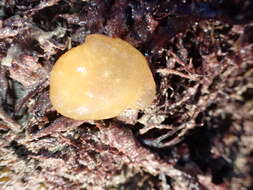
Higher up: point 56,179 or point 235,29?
point 235,29

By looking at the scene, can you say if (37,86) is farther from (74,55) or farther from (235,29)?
(235,29)

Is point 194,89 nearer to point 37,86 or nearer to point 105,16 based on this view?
point 105,16

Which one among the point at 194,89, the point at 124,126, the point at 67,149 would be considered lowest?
the point at 67,149

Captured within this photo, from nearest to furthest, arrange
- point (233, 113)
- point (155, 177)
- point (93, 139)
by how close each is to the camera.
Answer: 1. point (93, 139)
2. point (155, 177)
3. point (233, 113)

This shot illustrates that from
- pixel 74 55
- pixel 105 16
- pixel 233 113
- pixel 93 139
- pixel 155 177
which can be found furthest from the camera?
pixel 233 113

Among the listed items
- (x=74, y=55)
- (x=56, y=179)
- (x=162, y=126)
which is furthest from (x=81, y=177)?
(x=74, y=55)

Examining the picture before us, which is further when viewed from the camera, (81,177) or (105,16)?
(81,177)
